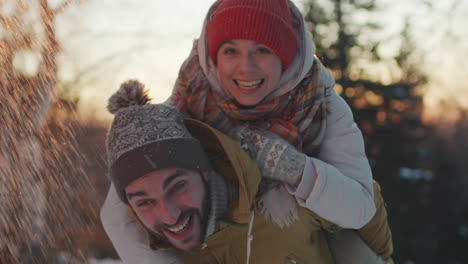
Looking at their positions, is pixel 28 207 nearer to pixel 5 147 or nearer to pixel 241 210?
pixel 5 147

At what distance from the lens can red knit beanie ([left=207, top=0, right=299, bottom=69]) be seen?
217 centimetres

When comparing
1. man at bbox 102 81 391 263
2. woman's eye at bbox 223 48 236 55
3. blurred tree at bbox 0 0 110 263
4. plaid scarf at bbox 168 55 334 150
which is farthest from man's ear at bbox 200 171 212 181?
blurred tree at bbox 0 0 110 263

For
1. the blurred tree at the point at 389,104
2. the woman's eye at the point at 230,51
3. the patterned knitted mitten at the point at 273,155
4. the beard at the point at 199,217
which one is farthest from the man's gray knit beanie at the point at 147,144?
the blurred tree at the point at 389,104

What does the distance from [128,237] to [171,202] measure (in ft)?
1.43

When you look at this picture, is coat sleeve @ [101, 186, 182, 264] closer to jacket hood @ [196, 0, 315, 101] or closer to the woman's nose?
jacket hood @ [196, 0, 315, 101]

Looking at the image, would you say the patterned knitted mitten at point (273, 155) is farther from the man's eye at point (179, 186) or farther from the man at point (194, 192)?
the man's eye at point (179, 186)

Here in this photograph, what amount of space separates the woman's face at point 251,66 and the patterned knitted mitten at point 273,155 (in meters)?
0.14

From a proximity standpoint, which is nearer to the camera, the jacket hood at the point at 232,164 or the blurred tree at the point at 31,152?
the jacket hood at the point at 232,164

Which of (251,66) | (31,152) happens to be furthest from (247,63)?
(31,152)

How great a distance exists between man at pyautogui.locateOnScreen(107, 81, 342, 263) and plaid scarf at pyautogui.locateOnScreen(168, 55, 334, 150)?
0.46ft

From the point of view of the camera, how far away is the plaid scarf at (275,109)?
7.41 feet

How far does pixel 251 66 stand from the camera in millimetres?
2158

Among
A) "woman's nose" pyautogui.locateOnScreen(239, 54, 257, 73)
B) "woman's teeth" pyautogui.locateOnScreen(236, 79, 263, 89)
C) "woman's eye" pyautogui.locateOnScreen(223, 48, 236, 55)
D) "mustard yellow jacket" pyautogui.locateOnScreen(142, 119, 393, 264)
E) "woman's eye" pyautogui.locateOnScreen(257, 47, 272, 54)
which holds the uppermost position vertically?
"woman's eye" pyautogui.locateOnScreen(223, 48, 236, 55)

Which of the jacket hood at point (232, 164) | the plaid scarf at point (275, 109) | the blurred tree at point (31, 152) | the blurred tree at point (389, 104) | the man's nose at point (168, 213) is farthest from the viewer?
the blurred tree at point (389, 104)
